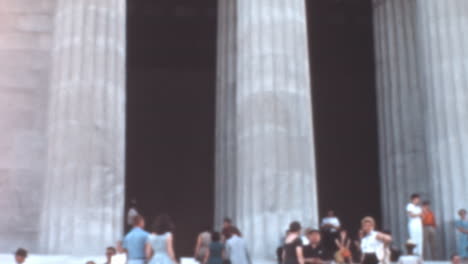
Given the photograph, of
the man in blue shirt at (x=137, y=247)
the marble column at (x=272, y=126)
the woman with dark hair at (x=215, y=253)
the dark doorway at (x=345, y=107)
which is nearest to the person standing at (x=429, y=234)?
the marble column at (x=272, y=126)

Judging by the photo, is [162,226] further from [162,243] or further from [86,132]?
[86,132]

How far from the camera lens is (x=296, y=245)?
17531 mm

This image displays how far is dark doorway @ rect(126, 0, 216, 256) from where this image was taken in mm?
53469

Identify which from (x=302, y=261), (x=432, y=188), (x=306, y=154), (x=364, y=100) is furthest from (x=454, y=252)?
(x=364, y=100)

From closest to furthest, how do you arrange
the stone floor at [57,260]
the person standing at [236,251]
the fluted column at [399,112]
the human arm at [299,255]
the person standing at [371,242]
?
the human arm at [299,255], the person standing at [371,242], the person standing at [236,251], the stone floor at [57,260], the fluted column at [399,112]

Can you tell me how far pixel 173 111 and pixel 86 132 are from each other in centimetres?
2633

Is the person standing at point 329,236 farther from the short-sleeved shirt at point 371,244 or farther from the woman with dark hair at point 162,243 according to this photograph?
the woman with dark hair at point 162,243

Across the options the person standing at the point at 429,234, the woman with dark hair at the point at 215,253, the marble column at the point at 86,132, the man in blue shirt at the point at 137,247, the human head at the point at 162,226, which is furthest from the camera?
the person standing at the point at 429,234

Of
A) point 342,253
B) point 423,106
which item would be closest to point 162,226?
point 342,253

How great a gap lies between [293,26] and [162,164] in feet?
83.3

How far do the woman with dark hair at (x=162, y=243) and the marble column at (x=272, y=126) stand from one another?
10054 mm

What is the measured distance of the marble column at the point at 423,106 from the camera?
1188 inches

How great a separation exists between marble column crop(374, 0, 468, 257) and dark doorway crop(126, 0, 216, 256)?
18.5 meters

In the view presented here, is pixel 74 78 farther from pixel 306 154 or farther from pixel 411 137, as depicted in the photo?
pixel 411 137
